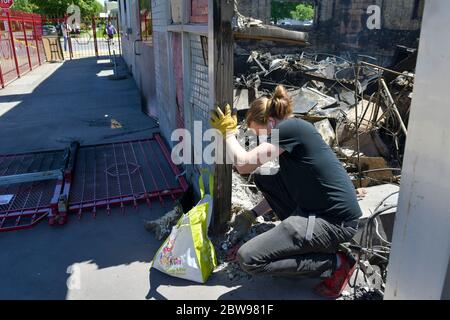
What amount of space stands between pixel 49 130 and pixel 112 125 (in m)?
1.15

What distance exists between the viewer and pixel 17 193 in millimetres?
4445

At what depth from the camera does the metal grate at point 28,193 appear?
12.5 ft

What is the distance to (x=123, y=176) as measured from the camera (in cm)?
490

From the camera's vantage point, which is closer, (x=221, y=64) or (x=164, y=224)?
(x=221, y=64)

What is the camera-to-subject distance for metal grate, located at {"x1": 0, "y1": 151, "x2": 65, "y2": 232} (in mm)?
3824

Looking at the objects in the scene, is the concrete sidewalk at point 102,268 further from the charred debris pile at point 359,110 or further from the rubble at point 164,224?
the charred debris pile at point 359,110

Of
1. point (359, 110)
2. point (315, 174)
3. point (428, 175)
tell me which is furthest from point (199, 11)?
point (359, 110)

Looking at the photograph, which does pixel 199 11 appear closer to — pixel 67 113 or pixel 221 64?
pixel 221 64

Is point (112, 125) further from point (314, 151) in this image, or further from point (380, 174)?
point (314, 151)

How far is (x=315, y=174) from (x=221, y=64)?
1084mm

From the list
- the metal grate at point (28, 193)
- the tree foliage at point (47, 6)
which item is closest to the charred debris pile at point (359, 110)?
the metal grate at point (28, 193)

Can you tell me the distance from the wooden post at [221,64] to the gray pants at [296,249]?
716 mm

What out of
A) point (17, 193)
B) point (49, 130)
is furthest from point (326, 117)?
point (49, 130)
